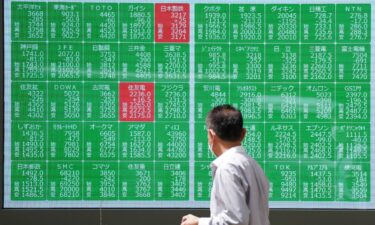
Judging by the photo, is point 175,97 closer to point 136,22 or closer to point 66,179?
point 136,22

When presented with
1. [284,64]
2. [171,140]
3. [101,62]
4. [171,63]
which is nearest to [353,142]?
[284,64]

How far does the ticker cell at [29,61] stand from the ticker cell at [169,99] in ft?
2.80

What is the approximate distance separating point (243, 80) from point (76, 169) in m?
1.39

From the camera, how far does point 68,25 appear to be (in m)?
5.46

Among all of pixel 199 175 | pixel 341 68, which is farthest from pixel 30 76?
pixel 341 68

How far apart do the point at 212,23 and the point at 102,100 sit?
987mm

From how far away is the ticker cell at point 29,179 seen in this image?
545 cm

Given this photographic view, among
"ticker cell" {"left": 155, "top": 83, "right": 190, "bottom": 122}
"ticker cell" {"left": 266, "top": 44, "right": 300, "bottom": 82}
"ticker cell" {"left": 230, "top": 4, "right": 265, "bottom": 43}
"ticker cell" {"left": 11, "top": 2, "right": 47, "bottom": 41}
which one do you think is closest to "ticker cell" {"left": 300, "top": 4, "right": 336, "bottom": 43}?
"ticker cell" {"left": 266, "top": 44, "right": 300, "bottom": 82}

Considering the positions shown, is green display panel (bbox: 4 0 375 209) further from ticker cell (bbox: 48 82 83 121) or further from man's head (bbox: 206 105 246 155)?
man's head (bbox: 206 105 246 155)

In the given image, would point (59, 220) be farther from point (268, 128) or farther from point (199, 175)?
point (268, 128)

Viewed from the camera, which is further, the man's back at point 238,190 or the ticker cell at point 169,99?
the ticker cell at point 169,99

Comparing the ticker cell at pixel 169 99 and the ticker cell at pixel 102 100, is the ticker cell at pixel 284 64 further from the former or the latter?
the ticker cell at pixel 102 100

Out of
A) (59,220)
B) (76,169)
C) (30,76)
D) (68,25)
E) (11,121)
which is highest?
(68,25)

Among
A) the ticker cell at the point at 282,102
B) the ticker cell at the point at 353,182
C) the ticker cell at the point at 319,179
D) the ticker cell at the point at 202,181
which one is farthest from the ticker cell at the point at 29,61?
the ticker cell at the point at 353,182
